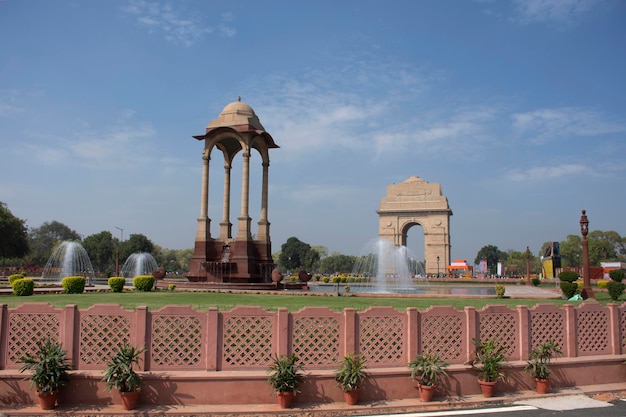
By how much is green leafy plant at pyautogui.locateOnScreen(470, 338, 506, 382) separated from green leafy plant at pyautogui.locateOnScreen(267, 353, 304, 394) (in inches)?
117

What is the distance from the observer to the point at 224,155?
1201 inches

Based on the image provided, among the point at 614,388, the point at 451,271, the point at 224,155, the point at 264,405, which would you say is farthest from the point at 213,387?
the point at 451,271

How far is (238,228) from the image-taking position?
1092 inches

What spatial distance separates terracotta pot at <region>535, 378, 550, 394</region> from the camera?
8438 millimetres

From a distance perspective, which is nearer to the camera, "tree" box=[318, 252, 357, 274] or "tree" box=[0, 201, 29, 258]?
"tree" box=[0, 201, 29, 258]

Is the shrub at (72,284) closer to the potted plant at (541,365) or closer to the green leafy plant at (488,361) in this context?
the green leafy plant at (488,361)

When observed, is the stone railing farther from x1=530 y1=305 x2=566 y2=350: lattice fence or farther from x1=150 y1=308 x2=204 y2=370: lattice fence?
x1=530 y1=305 x2=566 y2=350: lattice fence

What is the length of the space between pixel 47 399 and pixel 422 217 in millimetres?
70115

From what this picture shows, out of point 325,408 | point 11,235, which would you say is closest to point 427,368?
point 325,408

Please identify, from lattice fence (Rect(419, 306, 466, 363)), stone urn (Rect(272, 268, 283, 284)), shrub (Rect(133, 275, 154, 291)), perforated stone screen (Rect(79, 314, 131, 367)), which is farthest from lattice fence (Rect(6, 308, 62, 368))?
stone urn (Rect(272, 268, 283, 284))

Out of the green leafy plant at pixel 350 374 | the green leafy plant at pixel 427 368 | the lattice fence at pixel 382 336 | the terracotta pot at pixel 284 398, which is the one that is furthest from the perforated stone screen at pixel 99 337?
the green leafy plant at pixel 427 368

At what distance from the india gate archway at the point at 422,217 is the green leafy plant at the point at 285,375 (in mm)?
67447

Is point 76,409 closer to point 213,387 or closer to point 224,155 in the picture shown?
point 213,387

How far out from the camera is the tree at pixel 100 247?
245ft
